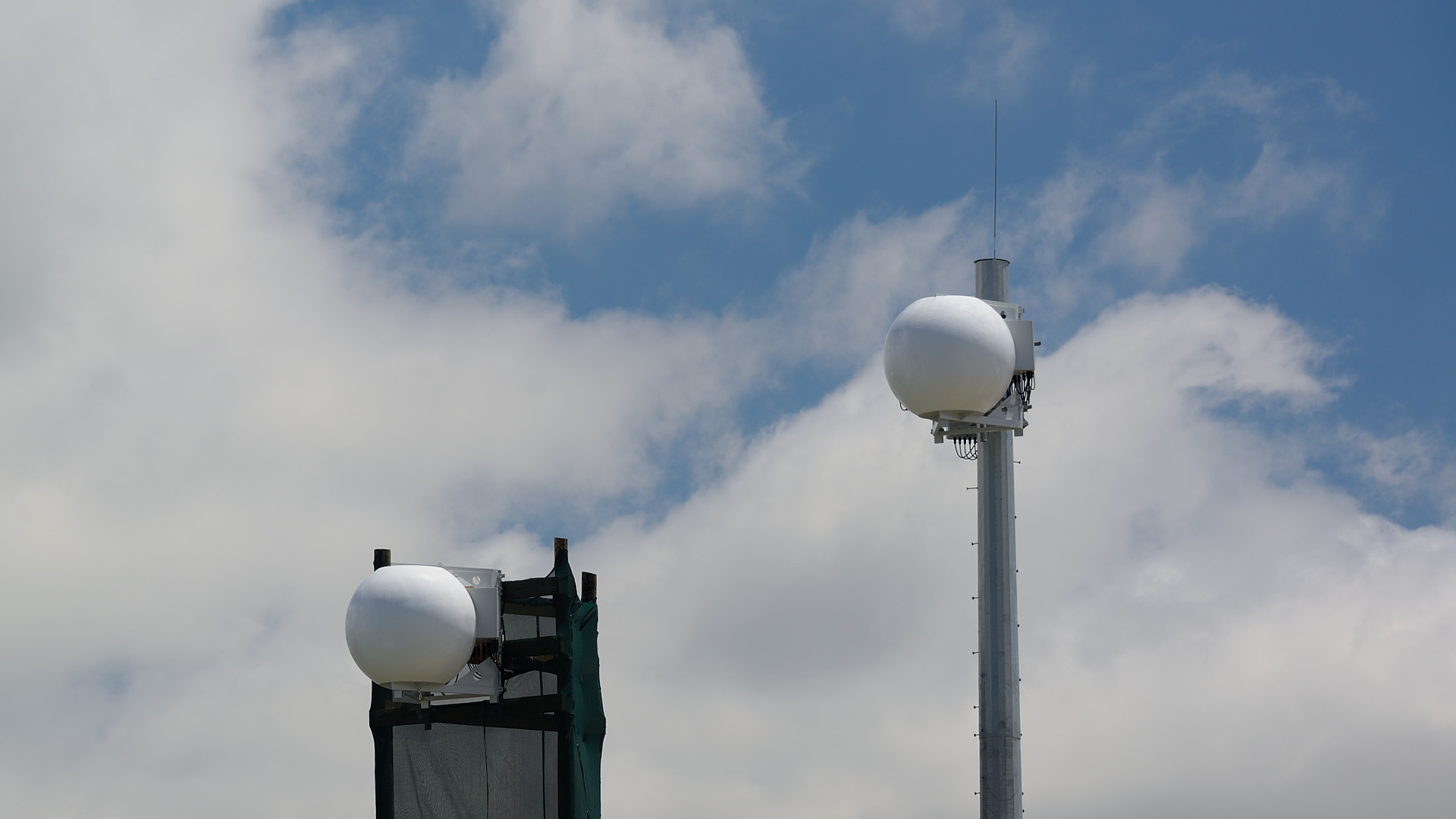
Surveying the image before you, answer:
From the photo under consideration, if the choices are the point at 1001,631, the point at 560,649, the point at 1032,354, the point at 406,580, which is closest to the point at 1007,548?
the point at 1001,631

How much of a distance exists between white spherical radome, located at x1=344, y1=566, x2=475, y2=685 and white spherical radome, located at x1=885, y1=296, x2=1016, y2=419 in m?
6.34

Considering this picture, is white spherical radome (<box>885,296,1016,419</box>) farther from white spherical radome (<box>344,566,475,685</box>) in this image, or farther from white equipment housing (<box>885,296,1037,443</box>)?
white spherical radome (<box>344,566,475,685</box>)

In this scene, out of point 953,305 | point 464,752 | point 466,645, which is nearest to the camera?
point 953,305

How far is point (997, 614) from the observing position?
20.0 meters

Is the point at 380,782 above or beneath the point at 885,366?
beneath

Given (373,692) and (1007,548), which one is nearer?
(1007,548)

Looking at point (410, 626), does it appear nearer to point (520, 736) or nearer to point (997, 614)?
point (520, 736)

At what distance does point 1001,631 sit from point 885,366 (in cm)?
365

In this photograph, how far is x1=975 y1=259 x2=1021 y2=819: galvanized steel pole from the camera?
19.5 meters

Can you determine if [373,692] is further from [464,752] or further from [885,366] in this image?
[885,366]

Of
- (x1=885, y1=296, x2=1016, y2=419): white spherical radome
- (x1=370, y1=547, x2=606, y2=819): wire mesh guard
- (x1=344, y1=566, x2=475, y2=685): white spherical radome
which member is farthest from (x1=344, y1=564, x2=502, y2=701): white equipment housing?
(x1=885, y1=296, x2=1016, y2=419): white spherical radome

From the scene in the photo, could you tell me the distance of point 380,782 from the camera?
2195 centimetres

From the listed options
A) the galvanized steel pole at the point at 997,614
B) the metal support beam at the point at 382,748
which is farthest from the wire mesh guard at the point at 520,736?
the galvanized steel pole at the point at 997,614

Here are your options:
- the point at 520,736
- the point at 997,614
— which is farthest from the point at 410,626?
the point at 997,614
